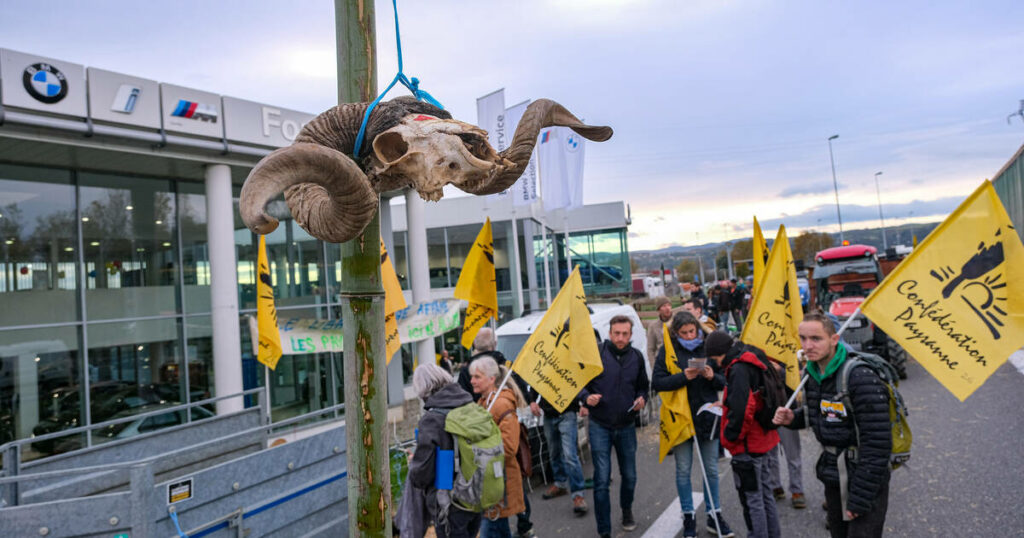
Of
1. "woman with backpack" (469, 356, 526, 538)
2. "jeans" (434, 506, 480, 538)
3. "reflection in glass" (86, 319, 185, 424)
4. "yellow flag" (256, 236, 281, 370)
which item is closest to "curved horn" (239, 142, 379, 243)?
"jeans" (434, 506, 480, 538)

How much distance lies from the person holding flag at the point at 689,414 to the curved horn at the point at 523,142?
387cm

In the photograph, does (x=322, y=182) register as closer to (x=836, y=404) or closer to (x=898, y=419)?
(x=836, y=404)

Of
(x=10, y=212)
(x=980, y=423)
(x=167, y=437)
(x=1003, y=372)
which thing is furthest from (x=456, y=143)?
(x=1003, y=372)

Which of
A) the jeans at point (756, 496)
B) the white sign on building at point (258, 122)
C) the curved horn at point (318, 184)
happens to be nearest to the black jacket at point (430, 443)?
the jeans at point (756, 496)

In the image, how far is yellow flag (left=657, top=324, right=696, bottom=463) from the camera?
5137 mm

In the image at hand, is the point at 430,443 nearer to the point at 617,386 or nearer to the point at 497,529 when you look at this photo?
the point at 497,529

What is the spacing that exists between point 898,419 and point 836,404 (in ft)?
1.48

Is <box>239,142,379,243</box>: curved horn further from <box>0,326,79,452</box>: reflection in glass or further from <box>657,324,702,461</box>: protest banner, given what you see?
<box>0,326,79,452</box>: reflection in glass

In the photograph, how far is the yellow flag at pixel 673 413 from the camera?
5.14 meters

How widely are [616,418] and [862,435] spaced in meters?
2.15

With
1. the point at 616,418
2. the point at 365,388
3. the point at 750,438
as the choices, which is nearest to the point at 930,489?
the point at 750,438

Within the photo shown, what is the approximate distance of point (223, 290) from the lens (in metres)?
9.85

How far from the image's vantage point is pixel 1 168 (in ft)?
28.8

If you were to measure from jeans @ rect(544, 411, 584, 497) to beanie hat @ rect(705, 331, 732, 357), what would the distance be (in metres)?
2.11
